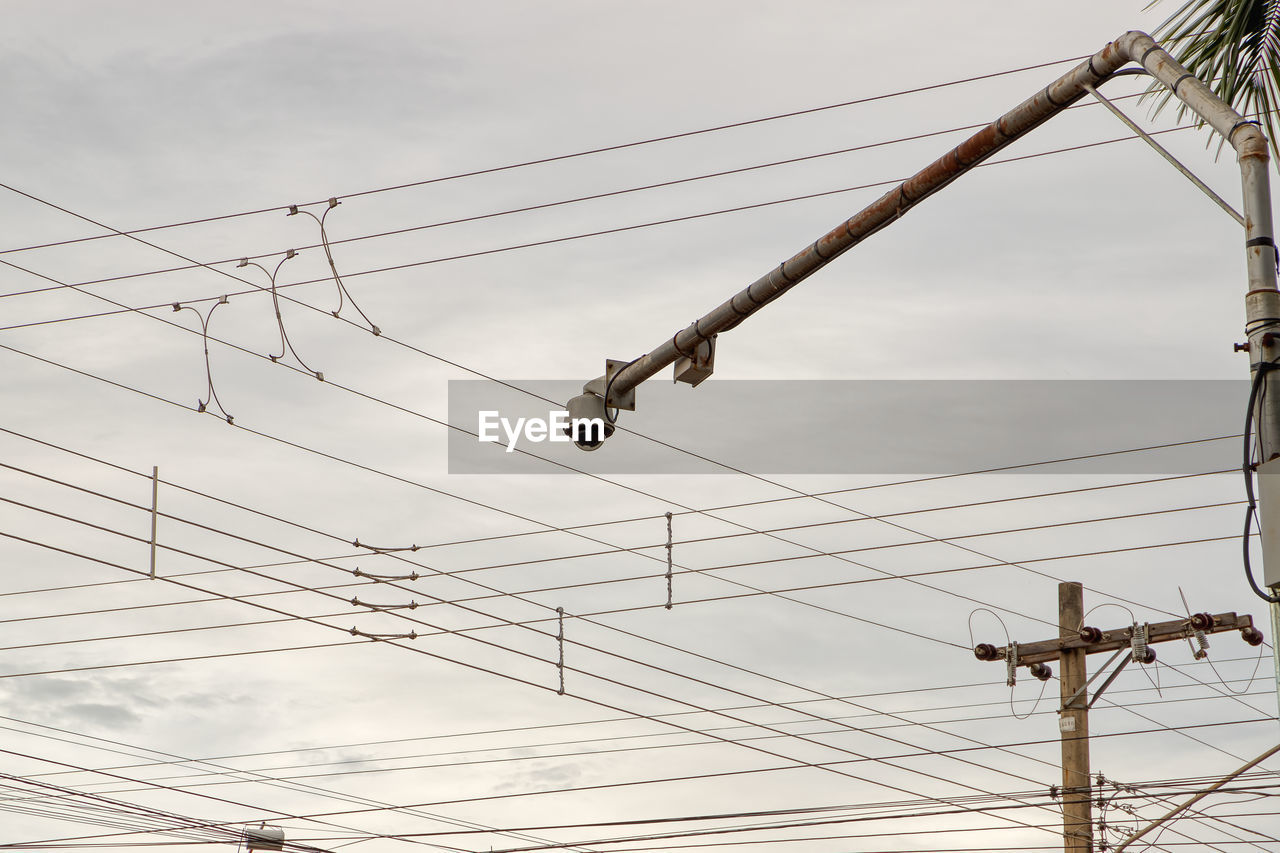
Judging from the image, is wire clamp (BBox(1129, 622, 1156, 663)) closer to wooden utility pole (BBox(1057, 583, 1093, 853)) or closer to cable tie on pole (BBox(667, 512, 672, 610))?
wooden utility pole (BBox(1057, 583, 1093, 853))

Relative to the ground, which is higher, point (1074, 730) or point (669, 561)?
point (669, 561)

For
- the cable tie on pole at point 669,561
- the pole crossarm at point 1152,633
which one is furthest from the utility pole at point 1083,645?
the cable tie on pole at point 669,561

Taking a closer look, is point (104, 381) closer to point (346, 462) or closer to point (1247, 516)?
point (346, 462)

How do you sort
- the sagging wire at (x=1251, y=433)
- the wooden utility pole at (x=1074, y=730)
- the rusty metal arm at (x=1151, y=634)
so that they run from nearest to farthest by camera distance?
1. the sagging wire at (x=1251, y=433)
2. the wooden utility pole at (x=1074, y=730)
3. the rusty metal arm at (x=1151, y=634)

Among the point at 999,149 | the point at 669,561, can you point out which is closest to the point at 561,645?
the point at 669,561

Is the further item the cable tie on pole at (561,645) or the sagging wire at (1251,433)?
the cable tie on pole at (561,645)

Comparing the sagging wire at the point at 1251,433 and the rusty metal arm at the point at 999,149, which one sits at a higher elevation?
the rusty metal arm at the point at 999,149

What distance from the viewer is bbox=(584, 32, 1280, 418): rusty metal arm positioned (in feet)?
23.0

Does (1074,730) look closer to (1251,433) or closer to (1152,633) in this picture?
(1152,633)

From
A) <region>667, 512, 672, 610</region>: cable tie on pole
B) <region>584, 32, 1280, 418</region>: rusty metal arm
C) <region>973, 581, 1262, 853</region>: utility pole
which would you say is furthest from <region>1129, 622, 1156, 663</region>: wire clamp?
<region>584, 32, 1280, 418</region>: rusty metal arm

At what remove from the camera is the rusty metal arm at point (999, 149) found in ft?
23.0

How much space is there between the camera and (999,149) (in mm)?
A: 8617

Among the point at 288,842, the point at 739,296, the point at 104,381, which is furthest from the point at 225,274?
the point at 288,842

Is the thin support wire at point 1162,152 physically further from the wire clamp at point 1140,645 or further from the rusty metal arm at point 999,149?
the wire clamp at point 1140,645
